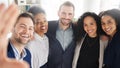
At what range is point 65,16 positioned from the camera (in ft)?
5.12

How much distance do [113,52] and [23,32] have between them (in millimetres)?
821

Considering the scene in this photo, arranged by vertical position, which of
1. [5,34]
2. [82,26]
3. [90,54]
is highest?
[5,34]

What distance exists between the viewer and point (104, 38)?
1588 millimetres

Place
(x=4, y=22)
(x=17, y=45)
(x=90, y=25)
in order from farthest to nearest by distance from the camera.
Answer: (x=90, y=25), (x=17, y=45), (x=4, y=22)

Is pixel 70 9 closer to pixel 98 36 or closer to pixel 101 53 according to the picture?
pixel 98 36

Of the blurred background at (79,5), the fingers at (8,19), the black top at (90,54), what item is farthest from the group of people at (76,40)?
the blurred background at (79,5)

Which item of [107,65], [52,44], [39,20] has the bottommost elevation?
[107,65]

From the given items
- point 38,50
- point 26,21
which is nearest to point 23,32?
point 26,21

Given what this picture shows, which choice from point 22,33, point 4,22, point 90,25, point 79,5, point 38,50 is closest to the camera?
point 4,22

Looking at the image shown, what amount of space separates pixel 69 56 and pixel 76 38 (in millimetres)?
169

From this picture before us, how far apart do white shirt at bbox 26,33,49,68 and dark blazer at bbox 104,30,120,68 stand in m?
0.50

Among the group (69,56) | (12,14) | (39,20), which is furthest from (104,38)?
(12,14)

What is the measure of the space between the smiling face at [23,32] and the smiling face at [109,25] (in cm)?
64

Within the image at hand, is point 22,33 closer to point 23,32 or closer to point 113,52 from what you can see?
point 23,32
